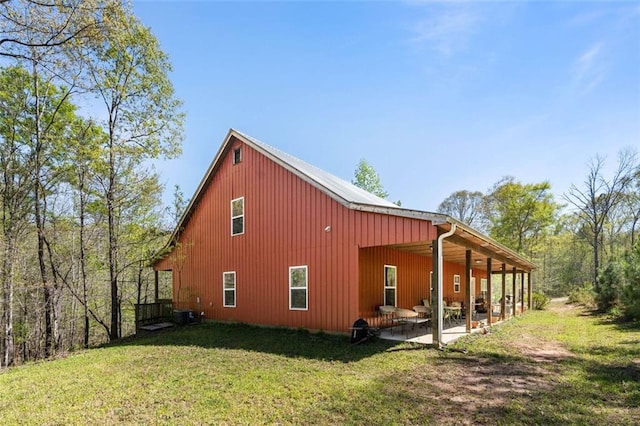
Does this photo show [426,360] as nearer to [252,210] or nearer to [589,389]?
[589,389]

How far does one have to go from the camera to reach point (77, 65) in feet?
21.8

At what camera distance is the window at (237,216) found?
11.9m

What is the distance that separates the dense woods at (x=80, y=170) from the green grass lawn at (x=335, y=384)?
4275 millimetres

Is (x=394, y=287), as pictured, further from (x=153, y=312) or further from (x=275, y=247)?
(x=153, y=312)

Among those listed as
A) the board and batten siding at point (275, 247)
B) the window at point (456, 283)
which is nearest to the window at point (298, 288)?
the board and batten siding at point (275, 247)

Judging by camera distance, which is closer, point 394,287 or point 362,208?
point 362,208

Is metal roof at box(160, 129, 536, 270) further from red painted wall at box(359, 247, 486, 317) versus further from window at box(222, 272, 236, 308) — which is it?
window at box(222, 272, 236, 308)

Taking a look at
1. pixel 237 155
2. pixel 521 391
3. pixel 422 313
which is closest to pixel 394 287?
pixel 422 313

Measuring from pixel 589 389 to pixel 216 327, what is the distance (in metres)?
9.59

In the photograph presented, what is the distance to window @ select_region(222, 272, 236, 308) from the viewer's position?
1188cm

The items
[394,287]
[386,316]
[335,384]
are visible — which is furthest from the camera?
[394,287]

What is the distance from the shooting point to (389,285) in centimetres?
1075

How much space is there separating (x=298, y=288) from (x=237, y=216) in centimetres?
366

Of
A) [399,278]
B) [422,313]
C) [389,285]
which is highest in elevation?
[399,278]
